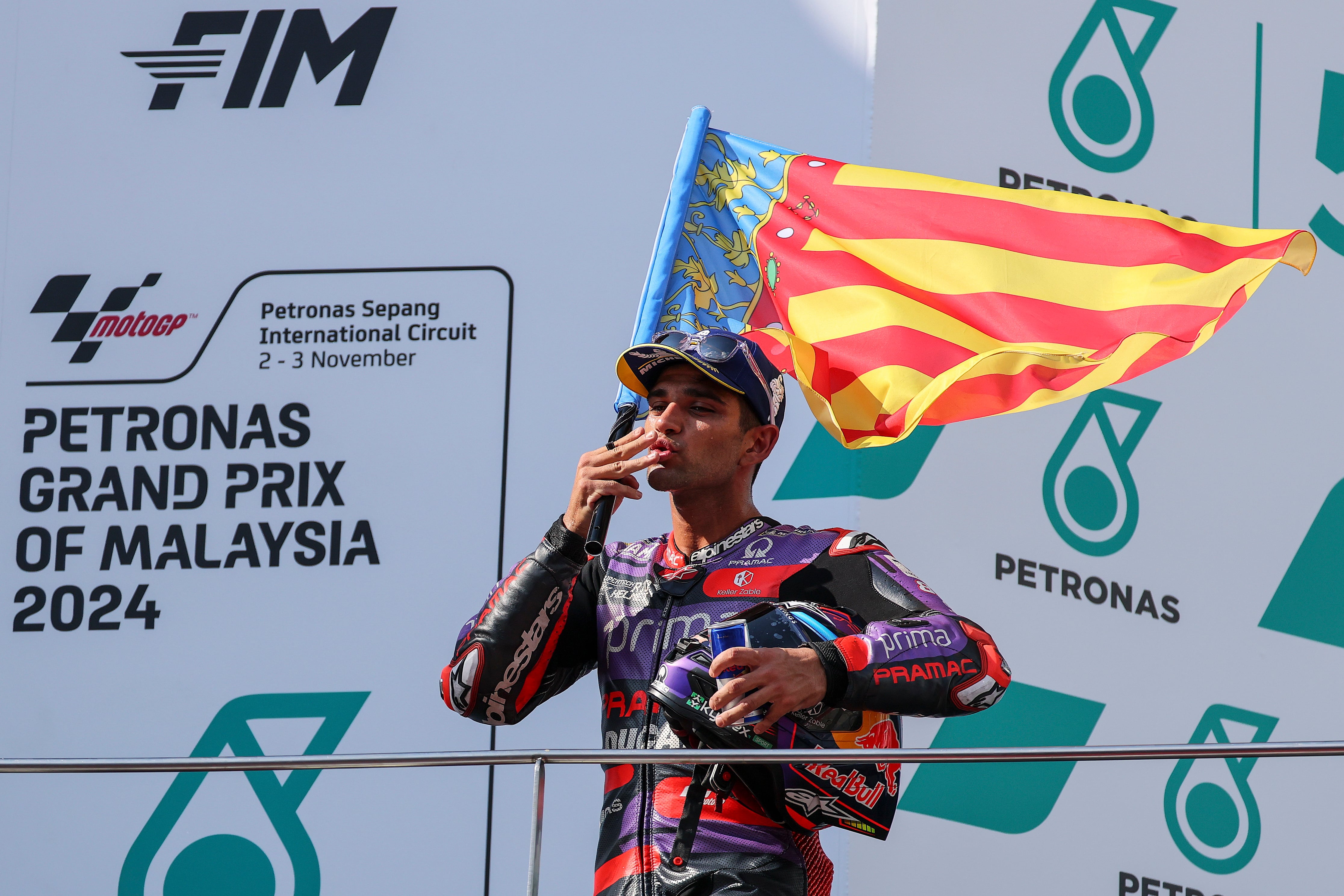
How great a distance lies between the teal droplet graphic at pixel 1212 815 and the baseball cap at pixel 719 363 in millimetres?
2604

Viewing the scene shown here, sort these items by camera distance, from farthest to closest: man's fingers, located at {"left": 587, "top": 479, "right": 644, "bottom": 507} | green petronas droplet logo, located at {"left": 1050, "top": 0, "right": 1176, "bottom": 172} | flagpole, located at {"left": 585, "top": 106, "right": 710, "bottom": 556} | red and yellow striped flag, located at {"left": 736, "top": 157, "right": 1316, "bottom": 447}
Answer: green petronas droplet logo, located at {"left": 1050, "top": 0, "right": 1176, "bottom": 172} → red and yellow striped flag, located at {"left": 736, "top": 157, "right": 1316, "bottom": 447} → flagpole, located at {"left": 585, "top": 106, "right": 710, "bottom": 556} → man's fingers, located at {"left": 587, "top": 479, "right": 644, "bottom": 507}

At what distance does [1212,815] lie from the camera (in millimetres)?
5098

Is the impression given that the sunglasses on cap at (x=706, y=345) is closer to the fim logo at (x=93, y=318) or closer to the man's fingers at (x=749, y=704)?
→ the man's fingers at (x=749, y=704)

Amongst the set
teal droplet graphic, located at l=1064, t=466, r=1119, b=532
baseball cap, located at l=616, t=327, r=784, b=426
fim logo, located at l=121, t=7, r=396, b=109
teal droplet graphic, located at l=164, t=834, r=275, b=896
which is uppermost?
fim logo, located at l=121, t=7, r=396, b=109

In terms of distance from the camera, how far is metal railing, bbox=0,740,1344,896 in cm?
258

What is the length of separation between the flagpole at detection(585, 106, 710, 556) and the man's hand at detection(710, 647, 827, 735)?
785mm

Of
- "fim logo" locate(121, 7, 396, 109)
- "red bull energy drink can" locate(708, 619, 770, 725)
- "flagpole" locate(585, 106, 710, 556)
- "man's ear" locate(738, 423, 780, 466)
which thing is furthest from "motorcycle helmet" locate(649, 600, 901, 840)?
"fim logo" locate(121, 7, 396, 109)

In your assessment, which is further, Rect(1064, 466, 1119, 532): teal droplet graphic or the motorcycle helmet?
Rect(1064, 466, 1119, 532): teal droplet graphic

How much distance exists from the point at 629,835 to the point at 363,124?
3.40 metres

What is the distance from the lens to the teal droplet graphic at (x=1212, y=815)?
507 centimetres

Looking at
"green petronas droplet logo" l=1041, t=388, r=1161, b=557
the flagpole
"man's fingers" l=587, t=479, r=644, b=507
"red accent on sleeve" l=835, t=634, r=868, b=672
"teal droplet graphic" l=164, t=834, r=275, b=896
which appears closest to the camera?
"red accent on sleeve" l=835, t=634, r=868, b=672

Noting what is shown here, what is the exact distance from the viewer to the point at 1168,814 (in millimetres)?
5035

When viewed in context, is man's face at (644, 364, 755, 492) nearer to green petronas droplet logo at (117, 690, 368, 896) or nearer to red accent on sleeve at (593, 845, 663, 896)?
red accent on sleeve at (593, 845, 663, 896)

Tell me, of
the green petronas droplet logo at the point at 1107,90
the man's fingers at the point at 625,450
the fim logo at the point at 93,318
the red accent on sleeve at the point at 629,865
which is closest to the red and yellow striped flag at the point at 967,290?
the man's fingers at the point at 625,450
